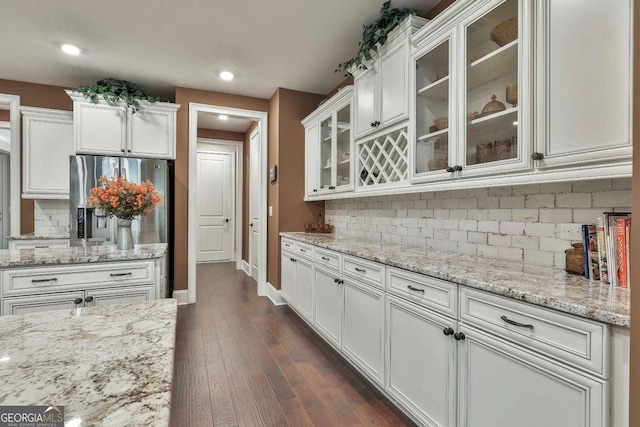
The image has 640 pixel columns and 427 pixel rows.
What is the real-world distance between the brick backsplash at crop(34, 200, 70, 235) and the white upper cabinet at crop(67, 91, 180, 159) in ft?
3.16

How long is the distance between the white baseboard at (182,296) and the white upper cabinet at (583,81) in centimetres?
389

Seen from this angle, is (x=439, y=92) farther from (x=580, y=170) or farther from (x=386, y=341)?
(x=386, y=341)

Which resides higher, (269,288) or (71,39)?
(71,39)

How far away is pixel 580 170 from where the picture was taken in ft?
4.11

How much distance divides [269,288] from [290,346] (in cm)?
154

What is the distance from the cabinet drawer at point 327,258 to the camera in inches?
99.8

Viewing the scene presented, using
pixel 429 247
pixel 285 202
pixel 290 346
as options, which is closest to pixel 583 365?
pixel 429 247

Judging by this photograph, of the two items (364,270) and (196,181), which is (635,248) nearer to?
(364,270)

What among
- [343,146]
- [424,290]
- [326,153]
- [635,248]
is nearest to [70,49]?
[326,153]

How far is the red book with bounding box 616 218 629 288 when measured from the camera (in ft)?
3.89

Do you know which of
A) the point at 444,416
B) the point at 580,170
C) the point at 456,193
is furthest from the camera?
the point at 456,193

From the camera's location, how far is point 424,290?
1622mm

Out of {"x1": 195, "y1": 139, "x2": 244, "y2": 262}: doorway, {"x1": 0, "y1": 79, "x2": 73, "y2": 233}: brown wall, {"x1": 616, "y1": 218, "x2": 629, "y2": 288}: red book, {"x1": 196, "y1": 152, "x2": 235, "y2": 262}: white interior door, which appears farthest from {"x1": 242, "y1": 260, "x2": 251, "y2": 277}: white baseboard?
{"x1": 616, "y1": 218, "x2": 629, "y2": 288}: red book

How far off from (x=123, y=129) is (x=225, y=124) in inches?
88.9
